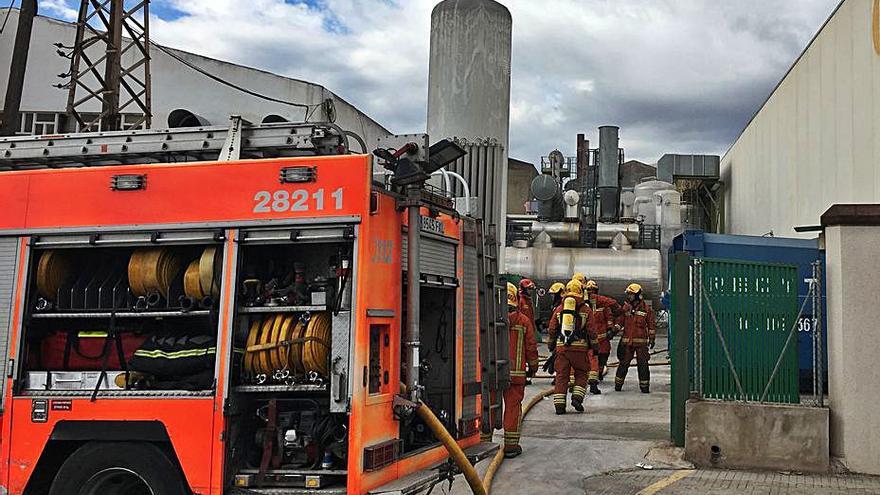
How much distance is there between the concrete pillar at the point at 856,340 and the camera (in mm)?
8250

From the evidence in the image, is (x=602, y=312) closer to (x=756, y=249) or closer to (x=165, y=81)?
(x=756, y=249)

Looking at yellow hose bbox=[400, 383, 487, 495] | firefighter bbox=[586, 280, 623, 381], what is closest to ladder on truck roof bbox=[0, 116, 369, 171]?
yellow hose bbox=[400, 383, 487, 495]

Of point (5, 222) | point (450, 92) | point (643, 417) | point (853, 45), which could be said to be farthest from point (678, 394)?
point (853, 45)

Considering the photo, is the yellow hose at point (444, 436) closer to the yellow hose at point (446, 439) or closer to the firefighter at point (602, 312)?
the yellow hose at point (446, 439)

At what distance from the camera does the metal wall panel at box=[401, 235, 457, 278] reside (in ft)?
18.5

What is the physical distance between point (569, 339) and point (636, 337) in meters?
3.28

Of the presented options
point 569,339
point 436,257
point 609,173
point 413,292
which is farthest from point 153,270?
point 609,173

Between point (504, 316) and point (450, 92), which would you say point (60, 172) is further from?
point (450, 92)

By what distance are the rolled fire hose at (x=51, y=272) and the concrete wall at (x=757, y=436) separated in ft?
20.7

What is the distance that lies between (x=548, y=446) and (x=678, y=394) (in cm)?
172

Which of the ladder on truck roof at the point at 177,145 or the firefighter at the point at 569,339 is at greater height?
the ladder on truck roof at the point at 177,145

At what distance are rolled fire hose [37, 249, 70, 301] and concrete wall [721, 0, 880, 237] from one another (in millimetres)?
12826

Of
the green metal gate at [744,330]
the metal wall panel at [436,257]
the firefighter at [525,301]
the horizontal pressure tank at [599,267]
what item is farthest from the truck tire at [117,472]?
the horizontal pressure tank at [599,267]

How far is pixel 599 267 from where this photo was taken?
84.2 ft
